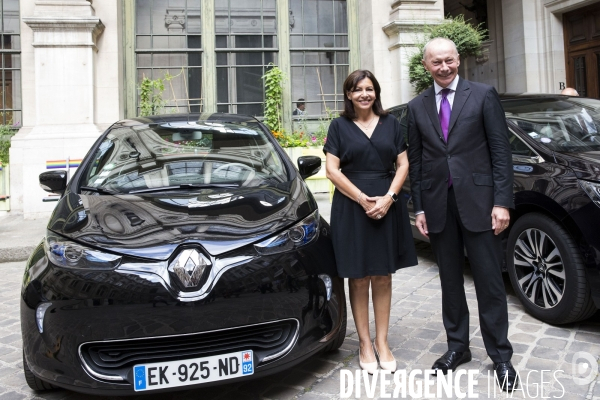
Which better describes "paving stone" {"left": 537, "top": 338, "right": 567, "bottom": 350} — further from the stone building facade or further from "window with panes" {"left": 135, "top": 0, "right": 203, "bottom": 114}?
"window with panes" {"left": 135, "top": 0, "right": 203, "bottom": 114}

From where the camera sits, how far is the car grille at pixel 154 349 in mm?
2391

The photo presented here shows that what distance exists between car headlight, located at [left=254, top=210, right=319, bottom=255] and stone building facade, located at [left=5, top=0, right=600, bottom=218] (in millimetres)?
6992

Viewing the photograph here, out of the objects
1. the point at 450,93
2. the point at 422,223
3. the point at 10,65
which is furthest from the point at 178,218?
the point at 10,65

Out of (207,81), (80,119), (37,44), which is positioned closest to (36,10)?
(37,44)

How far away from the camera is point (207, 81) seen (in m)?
11.0

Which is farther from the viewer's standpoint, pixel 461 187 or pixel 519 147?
pixel 519 147

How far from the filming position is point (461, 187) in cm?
291

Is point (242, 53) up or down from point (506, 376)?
up

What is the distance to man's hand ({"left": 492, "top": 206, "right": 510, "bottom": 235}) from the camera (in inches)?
112

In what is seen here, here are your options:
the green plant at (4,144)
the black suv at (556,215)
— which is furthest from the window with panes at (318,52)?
the black suv at (556,215)

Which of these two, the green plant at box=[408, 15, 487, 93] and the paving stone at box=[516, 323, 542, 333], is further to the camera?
the green plant at box=[408, 15, 487, 93]

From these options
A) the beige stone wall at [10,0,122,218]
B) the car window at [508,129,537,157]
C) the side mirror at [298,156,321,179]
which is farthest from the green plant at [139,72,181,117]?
the car window at [508,129,537,157]

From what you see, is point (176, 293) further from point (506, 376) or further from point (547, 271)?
point (547, 271)

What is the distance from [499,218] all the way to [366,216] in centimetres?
74
